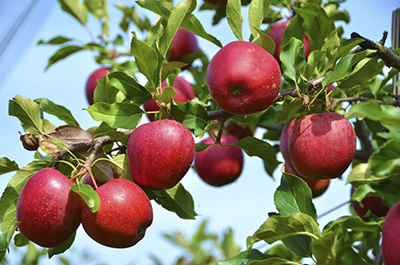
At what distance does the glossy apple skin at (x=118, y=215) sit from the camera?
0.89 meters

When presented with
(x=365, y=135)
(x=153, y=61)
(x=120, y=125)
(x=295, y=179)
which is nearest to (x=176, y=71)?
(x=153, y=61)

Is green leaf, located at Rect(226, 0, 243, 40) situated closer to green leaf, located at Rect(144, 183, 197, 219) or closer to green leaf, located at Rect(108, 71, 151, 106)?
green leaf, located at Rect(108, 71, 151, 106)

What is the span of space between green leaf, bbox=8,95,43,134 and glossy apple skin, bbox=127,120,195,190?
11.7 inches

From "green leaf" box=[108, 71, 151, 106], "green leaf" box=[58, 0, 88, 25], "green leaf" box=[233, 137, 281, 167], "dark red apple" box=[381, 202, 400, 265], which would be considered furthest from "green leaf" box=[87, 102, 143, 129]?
"green leaf" box=[58, 0, 88, 25]

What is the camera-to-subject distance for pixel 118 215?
89 centimetres

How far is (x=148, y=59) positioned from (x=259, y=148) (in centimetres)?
34

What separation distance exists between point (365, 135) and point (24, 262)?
1.76 metres

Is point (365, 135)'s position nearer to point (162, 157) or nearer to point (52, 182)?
point (162, 157)

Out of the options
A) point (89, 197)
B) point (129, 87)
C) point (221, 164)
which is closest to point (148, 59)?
point (129, 87)

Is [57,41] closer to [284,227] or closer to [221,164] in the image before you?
[221,164]

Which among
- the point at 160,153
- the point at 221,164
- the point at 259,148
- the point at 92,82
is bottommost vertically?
the point at 221,164

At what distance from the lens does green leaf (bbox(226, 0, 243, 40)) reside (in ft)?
3.50

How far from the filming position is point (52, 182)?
92cm

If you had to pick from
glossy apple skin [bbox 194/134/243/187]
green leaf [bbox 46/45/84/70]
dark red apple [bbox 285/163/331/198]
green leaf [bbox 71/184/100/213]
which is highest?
green leaf [bbox 71/184/100/213]
